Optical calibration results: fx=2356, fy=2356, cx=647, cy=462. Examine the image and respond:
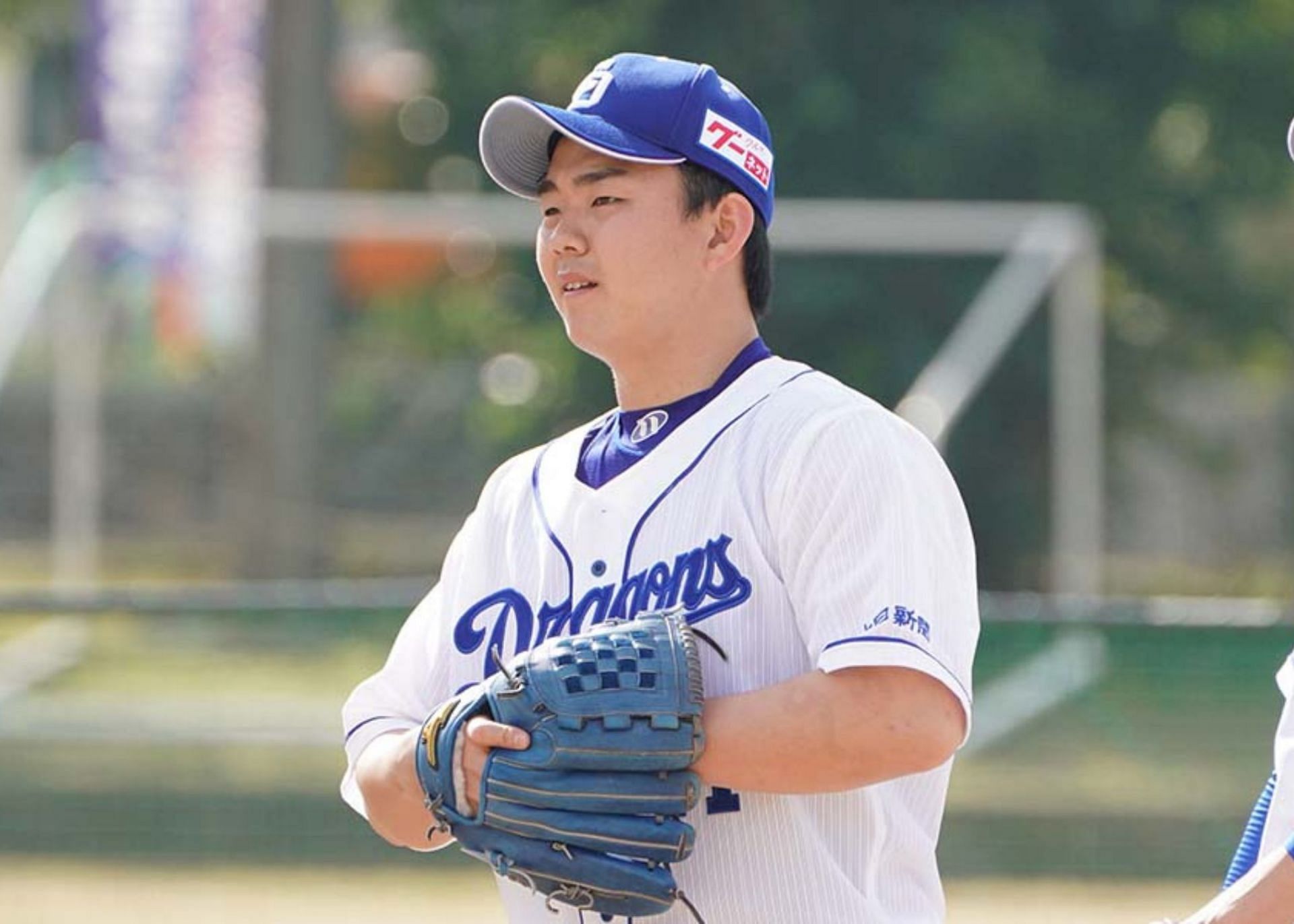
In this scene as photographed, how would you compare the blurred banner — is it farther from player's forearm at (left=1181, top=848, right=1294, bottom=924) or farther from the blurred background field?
player's forearm at (left=1181, top=848, right=1294, bottom=924)

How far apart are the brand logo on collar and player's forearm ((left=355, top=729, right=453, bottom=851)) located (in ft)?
1.37

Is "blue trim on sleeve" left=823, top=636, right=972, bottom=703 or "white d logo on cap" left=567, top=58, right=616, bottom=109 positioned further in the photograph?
"white d logo on cap" left=567, top=58, right=616, bottom=109

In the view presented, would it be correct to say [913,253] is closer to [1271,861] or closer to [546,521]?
[546,521]

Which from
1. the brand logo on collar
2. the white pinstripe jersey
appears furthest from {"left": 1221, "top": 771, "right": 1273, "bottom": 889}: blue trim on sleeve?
the brand logo on collar

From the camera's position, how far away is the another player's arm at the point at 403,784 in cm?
246

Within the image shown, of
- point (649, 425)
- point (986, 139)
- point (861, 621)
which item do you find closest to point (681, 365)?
point (649, 425)

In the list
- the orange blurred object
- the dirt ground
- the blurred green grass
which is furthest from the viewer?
the orange blurred object

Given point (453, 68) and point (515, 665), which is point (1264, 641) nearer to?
point (515, 665)

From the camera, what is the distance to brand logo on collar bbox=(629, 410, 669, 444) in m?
2.69

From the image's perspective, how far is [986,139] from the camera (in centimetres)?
1413

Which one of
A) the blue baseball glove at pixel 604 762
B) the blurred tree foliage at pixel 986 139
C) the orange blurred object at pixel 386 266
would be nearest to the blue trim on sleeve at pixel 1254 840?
the blue baseball glove at pixel 604 762

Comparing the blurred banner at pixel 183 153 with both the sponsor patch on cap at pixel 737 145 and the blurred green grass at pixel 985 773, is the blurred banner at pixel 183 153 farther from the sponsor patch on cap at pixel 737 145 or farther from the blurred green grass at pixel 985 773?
the sponsor patch on cap at pixel 737 145

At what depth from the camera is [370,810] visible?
274 centimetres

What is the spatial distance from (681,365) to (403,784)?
0.57 meters
